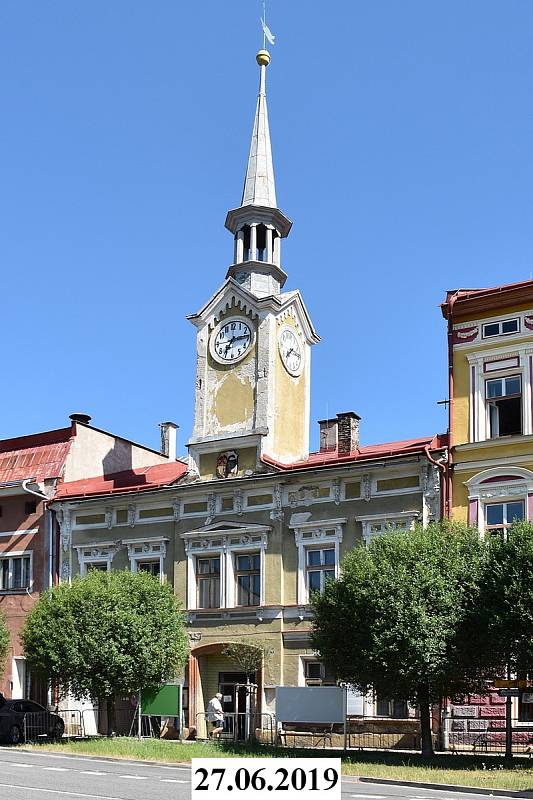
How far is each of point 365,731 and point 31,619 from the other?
36.6ft

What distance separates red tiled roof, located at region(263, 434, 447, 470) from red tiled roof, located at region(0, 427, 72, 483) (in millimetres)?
10444

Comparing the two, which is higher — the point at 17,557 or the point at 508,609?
the point at 17,557

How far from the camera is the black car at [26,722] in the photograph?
33.2 meters

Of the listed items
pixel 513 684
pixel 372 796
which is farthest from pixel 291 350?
pixel 372 796

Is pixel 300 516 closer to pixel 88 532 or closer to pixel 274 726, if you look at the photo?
pixel 274 726

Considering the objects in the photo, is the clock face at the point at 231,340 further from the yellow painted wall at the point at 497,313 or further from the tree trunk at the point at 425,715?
the tree trunk at the point at 425,715

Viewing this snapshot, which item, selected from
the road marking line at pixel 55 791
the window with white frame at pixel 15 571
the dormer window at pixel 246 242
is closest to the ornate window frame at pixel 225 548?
the window with white frame at pixel 15 571

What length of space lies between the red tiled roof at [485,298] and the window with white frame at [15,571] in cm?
1891

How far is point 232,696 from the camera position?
3634cm

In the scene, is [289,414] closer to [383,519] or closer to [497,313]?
[383,519]

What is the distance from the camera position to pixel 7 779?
21.3 m

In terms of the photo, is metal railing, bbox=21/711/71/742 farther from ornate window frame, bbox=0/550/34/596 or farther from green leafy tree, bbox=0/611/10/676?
ornate window frame, bbox=0/550/34/596

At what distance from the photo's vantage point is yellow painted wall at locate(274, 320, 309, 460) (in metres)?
37.9

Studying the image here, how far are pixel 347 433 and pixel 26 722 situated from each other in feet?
46.9
